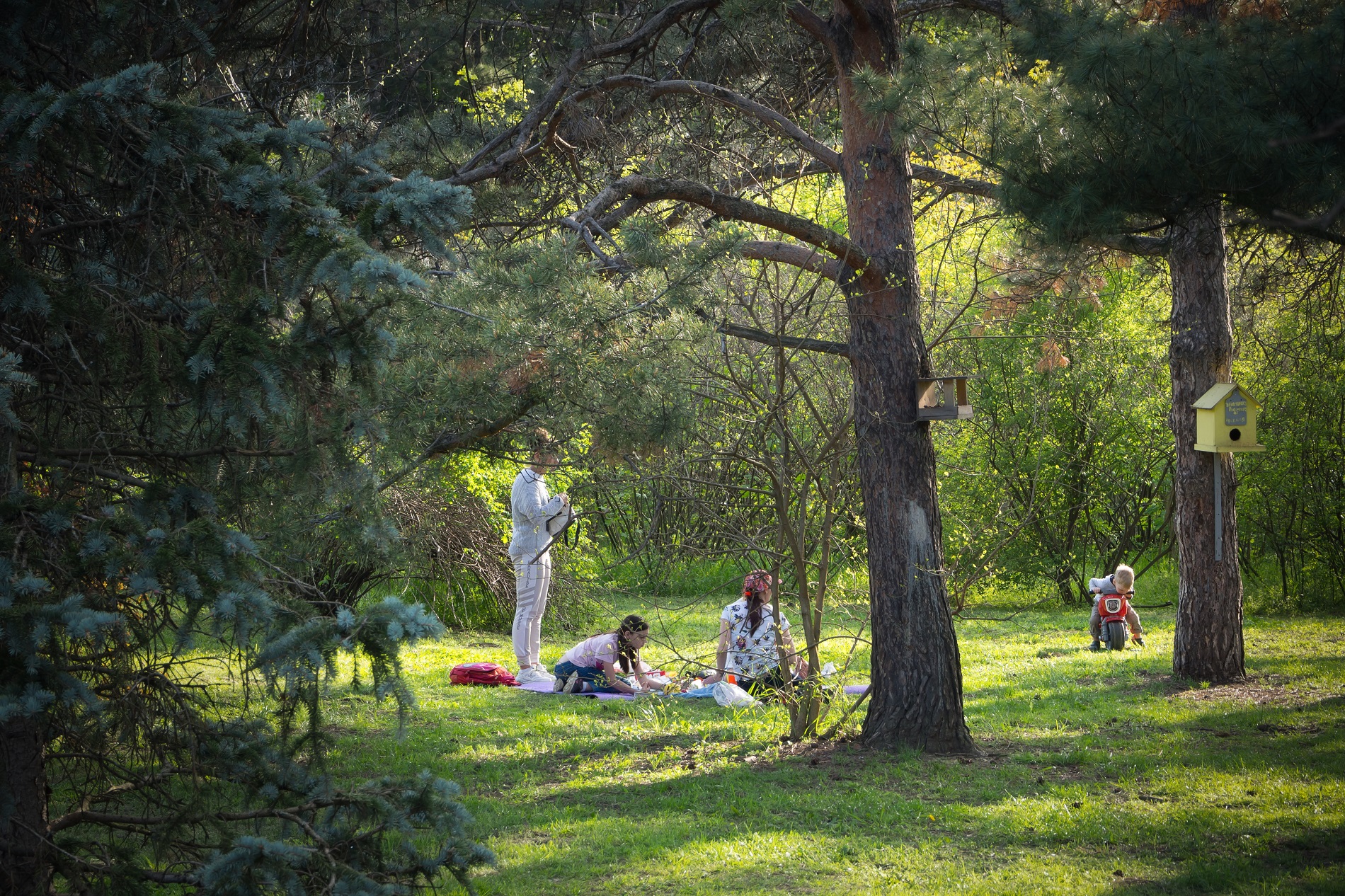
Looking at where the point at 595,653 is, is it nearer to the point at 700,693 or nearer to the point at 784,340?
the point at 700,693

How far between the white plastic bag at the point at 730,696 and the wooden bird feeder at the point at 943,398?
250cm

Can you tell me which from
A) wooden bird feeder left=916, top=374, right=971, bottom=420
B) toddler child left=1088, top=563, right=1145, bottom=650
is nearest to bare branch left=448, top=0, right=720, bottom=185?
wooden bird feeder left=916, top=374, right=971, bottom=420

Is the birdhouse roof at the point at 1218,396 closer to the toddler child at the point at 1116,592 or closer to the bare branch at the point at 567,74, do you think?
the toddler child at the point at 1116,592

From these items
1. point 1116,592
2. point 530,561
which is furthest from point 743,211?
point 1116,592

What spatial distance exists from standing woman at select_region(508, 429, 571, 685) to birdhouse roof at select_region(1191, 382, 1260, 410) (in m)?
4.42

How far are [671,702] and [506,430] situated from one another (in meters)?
2.92

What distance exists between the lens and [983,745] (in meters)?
6.07

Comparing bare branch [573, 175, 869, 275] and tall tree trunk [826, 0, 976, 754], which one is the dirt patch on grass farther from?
bare branch [573, 175, 869, 275]

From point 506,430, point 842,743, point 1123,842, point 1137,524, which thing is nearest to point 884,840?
point 1123,842

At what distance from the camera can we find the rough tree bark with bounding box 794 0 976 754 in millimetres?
5703

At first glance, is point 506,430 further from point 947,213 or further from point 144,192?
point 947,213

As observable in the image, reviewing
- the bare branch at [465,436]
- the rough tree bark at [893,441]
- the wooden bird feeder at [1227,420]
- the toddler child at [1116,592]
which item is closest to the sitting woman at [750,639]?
the rough tree bark at [893,441]

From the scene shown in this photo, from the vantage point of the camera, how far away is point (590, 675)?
312 inches

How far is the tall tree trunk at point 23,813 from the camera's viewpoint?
3.00 meters
